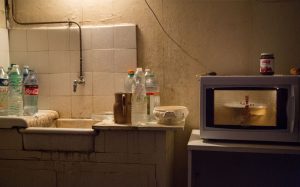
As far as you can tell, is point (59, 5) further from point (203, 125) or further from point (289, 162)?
point (289, 162)

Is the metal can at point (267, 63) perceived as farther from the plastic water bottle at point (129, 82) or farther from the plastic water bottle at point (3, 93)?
the plastic water bottle at point (3, 93)

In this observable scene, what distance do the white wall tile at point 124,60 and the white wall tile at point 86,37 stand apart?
0.65 feet

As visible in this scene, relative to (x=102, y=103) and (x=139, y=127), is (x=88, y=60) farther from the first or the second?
(x=139, y=127)

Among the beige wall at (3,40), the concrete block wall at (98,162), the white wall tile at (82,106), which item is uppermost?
the beige wall at (3,40)

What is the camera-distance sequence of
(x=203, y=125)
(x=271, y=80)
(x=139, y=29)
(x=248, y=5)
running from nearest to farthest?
(x=271, y=80) → (x=203, y=125) → (x=248, y=5) → (x=139, y=29)

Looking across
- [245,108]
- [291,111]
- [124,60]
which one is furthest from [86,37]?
[291,111]

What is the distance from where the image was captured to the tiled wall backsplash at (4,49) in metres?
2.07

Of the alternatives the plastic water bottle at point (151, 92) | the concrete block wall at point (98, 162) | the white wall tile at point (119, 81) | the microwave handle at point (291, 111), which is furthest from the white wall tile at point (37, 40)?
the microwave handle at point (291, 111)

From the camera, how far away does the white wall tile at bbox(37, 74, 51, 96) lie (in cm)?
212

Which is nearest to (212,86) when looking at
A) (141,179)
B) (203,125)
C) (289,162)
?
(203,125)

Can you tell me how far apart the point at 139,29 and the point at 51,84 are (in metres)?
0.72

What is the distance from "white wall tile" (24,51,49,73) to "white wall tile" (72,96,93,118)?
29 cm

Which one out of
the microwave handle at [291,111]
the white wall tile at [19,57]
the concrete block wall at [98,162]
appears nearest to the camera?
the microwave handle at [291,111]

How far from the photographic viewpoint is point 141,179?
1.63 m
